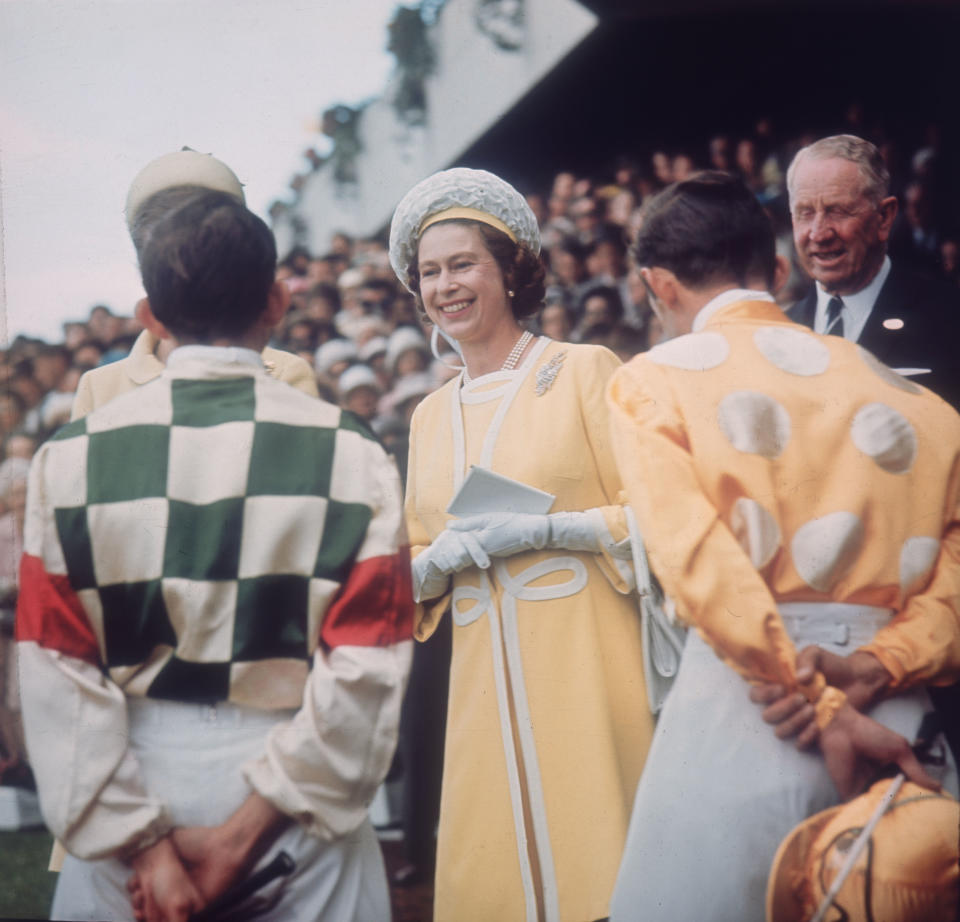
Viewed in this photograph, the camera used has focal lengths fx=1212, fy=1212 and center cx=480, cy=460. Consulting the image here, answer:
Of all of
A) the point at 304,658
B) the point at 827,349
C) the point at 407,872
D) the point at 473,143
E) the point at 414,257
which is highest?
the point at 473,143

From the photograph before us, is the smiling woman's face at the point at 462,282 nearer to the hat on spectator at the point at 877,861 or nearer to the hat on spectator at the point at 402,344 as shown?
the hat on spectator at the point at 402,344

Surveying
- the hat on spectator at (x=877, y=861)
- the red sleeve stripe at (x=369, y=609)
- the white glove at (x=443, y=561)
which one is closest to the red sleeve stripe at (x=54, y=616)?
the red sleeve stripe at (x=369, y=609)

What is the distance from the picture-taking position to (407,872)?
3.49 meters

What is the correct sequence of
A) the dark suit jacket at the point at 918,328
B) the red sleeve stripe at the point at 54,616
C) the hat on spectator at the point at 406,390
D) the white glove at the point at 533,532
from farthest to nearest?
the hat on spectator at the point at 406,390
the dark suit jacket at the point at 918,328
the white glove at the point at 533,532
the red sleeve stripe at the point at 54,616

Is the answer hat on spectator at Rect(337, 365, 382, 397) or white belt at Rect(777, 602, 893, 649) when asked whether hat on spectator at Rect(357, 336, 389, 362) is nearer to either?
hat on spectator at Rect(337, 365, 382, 397)

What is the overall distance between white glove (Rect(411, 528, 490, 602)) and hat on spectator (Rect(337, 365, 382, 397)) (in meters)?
0.80

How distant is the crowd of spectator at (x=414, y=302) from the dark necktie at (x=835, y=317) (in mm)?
121

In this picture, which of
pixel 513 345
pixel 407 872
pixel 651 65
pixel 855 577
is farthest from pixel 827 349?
pixel 407 872

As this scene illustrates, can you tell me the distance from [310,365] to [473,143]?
845 millimetres

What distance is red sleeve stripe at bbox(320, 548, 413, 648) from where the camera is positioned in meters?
2.42

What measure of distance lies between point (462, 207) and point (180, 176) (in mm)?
839

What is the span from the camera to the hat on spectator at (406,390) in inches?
145

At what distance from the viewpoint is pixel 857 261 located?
10.3ft

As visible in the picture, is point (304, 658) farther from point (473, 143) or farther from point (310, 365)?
point (473, 143)
